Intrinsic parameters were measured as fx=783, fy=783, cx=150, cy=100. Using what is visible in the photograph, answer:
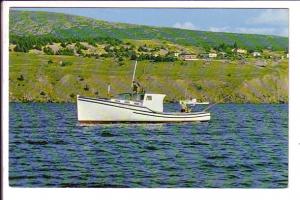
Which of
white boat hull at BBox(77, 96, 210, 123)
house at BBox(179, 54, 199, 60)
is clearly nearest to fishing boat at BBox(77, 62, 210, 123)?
white boat hull at BBox(77, 96, 210, 123)

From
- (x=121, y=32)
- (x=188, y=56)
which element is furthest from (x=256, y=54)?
(x=121, y=32)

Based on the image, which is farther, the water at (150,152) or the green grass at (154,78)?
the green grass at (154,78)

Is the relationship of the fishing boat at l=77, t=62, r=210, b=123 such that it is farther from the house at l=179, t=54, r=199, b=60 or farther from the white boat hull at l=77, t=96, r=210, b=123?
the house at l=179, t=54, r=199, b=60

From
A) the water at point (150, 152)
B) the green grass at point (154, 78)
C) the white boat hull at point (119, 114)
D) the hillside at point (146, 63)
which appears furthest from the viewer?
Result: the white boat hull at point (119, 114)

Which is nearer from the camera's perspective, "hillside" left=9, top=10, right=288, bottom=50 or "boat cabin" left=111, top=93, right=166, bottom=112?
"hillside" left=9, top=10, right=288, bottom=50

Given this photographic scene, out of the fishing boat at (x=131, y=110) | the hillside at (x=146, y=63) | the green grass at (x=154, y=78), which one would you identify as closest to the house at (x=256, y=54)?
the hillside at (x=146, y=63)

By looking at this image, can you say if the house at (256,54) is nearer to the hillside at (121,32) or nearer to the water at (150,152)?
the hillside at (121,32)

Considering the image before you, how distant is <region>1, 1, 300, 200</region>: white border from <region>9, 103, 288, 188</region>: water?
3.7 inches

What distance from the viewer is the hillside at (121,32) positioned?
27.9 ft

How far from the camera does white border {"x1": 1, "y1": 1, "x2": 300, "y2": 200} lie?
8133 millimetres

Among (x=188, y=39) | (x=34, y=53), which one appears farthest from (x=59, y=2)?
(x=188, y=39)
